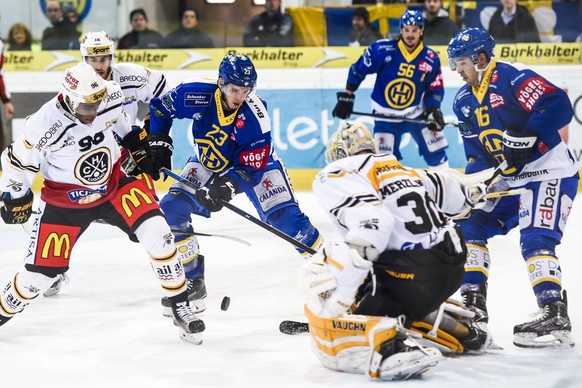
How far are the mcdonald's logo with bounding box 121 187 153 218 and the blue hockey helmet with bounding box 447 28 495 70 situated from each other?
4.69 ft

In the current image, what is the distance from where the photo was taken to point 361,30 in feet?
30.1

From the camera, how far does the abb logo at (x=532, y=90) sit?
14.1 ft

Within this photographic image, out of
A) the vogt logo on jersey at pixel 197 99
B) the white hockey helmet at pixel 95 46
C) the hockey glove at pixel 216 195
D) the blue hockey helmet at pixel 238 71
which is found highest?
the blue hockey helmet at pixel 238 71

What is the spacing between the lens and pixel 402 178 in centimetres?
363

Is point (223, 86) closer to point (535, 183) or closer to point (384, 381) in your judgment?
point (535, 183)

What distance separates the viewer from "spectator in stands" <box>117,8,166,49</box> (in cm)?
932

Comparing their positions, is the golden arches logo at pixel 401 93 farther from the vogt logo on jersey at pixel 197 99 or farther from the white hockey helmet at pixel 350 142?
the white hockey helmet at pixel 350 142

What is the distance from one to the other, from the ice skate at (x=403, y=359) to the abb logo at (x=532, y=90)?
1.27m

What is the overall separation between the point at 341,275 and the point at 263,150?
1.57 m

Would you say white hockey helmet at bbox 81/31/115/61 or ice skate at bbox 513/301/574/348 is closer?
ice skate at bbox 513/301/574/348

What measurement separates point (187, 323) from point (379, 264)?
3.28 feet

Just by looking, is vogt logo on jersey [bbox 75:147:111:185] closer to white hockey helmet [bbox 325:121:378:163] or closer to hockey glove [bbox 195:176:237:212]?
hockey glove [bbox 195:176:237:212]

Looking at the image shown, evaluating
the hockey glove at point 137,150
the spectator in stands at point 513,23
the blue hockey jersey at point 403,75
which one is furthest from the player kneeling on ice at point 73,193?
the spectator in stands at point 513,23

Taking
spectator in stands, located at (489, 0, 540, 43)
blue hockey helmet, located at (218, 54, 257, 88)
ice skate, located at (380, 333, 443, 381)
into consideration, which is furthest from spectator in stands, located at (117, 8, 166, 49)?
ice skate, located at (380, 333, 443, 381)
